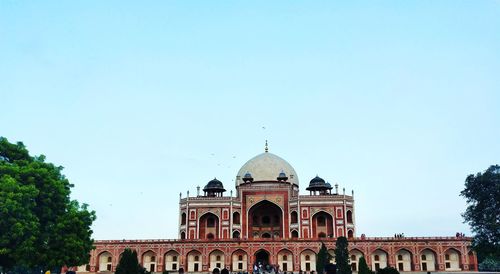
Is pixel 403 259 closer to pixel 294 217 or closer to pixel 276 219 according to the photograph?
pixel 294 217

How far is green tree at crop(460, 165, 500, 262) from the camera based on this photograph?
113ft

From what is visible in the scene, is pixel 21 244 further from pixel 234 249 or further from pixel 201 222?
pixel 201 222

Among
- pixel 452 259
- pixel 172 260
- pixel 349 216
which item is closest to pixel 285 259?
pixel 349 216

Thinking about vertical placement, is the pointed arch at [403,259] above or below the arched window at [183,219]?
below

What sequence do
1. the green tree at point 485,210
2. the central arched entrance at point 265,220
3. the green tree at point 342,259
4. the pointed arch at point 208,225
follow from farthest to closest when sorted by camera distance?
the central arched entrance at point 265,220 < the pointed arch at point 208,225 < the green tree at point 485,210 < the green tree at point 342,259

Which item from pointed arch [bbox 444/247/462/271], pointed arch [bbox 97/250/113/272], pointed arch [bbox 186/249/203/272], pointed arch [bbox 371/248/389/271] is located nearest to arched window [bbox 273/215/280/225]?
pointed arch [bbox 186/249/203/272]

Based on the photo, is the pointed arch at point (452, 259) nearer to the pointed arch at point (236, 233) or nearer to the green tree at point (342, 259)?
the green tree at point (342, 259)

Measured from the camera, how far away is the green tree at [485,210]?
34.4 metres

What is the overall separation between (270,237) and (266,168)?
31.7 ft

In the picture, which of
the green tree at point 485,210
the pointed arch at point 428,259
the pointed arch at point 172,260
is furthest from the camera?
the pointed arch at point 172,260

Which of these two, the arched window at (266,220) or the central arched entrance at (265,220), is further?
the arched window at (266,220)

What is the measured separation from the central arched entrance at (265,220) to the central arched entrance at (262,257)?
272 inches

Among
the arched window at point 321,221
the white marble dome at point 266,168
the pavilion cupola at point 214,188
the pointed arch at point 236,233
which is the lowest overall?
the pointed arch at point 236,233

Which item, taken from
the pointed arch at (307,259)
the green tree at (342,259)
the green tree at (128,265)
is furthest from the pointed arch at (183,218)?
the green tree at (128,265)
